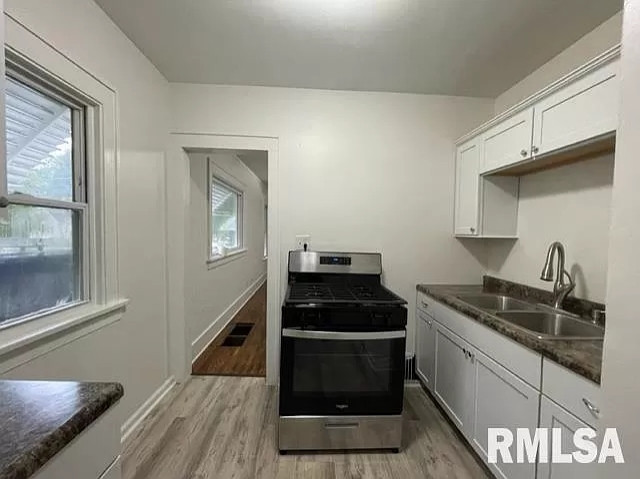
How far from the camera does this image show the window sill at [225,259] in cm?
357

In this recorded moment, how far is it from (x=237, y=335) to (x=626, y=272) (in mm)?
→ 3620

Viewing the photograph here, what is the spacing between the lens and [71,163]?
5.56 ft

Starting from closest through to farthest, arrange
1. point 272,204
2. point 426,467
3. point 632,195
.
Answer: point 632,195 → point 426,467 → point 272,204

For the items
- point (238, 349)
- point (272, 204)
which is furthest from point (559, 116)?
point (238, 349)

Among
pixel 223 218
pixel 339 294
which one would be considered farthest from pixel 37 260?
pixel 223 218

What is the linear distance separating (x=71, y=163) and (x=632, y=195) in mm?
2273

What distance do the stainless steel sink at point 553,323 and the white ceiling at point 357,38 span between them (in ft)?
5.31

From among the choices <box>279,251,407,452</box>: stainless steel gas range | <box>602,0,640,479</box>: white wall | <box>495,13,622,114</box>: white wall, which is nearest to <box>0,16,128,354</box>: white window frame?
<box>279,251,407,452</box>: stainless steel gas range

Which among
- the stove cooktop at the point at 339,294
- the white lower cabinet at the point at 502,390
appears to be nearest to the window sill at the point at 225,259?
the stove cooktop at the point at 339,294

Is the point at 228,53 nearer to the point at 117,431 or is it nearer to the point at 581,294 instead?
the point at 117,431

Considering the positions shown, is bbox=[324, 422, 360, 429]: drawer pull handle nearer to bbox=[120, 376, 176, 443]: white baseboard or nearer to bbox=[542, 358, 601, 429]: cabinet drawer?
bbox=[542, 358, 601, 429]: cabinet drawer

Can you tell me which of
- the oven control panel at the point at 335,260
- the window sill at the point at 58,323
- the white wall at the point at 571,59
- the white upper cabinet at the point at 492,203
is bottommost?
the window sill at the point at 58,323

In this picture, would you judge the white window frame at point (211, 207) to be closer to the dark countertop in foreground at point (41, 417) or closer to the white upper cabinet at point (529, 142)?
the white upper cabinet at point (529, 142)

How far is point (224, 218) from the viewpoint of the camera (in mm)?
4504
